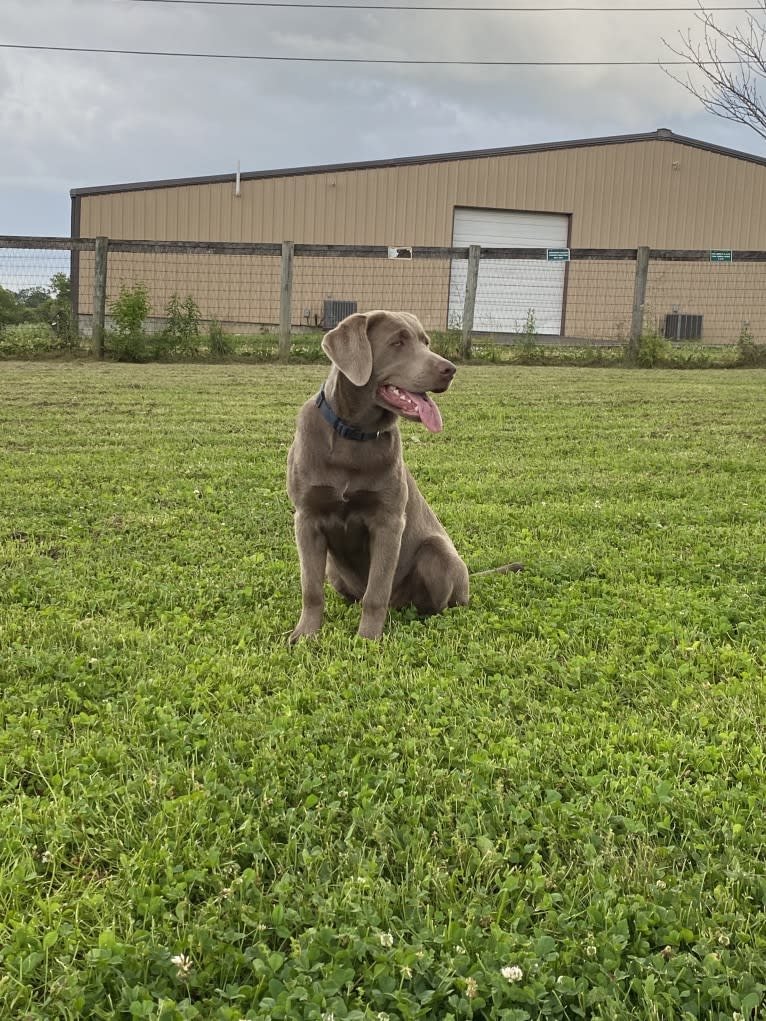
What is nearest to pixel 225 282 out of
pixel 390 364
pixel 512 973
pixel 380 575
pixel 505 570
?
pixel 505 570

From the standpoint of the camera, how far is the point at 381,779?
2.16m

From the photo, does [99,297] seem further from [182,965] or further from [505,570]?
[182,965]

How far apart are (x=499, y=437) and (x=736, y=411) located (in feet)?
10.1

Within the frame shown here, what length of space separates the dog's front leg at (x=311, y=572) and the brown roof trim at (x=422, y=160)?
25.4 metres

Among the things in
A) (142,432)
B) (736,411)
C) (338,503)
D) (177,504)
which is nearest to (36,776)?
(338,503)

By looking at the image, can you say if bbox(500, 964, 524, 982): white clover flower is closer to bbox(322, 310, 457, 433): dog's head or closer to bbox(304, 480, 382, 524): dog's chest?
bbox(304, 480, 382, 524): dog's chest

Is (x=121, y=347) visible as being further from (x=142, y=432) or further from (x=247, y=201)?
(x=247, y=201)

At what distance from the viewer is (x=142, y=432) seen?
7.53 meters

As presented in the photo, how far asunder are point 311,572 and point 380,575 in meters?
0.28

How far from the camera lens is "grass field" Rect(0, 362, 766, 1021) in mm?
1525

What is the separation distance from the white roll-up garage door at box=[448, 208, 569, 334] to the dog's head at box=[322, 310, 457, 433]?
68.6 feet

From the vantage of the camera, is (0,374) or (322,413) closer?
(322,413)

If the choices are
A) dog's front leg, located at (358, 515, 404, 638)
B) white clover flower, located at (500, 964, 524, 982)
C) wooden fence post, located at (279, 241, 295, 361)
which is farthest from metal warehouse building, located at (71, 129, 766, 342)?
white clover flower, located at (500, 964, 524, 982)

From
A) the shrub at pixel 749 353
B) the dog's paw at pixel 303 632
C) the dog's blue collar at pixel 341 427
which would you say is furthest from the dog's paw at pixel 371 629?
the shrub at pixel 749 353
